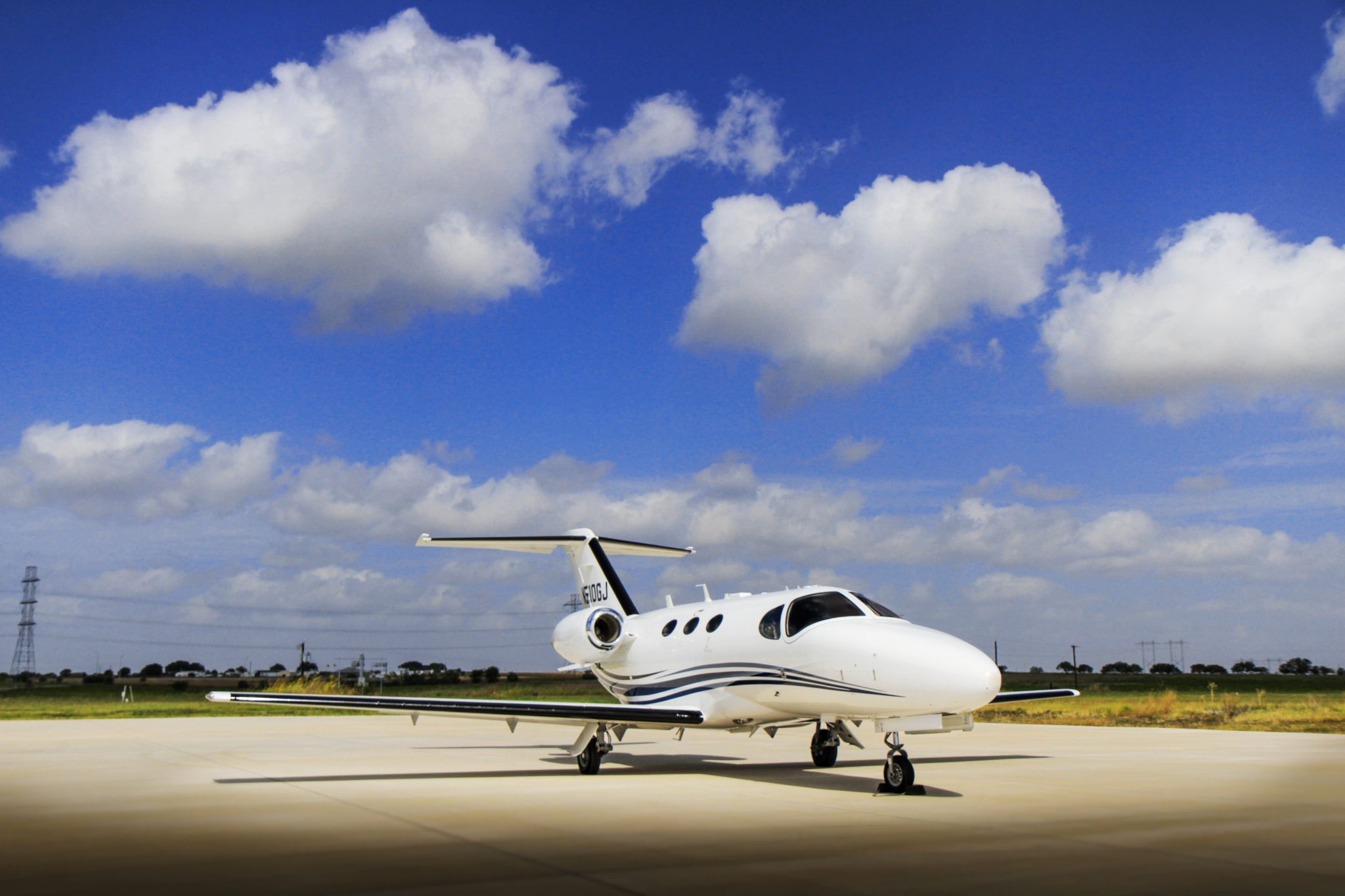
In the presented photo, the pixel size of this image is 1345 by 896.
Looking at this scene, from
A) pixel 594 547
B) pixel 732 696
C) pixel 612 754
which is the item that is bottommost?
pixel 612 754

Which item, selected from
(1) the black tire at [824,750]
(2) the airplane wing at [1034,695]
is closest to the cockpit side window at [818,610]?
(1) the black tire at [824,750]

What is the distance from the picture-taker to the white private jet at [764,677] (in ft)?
40.4

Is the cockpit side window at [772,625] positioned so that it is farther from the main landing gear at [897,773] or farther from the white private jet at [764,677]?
the main landing gear at [897,773]

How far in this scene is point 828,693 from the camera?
13.7 meters

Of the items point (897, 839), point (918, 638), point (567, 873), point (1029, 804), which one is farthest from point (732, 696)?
point (567, 873)

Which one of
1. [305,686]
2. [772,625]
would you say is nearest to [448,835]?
[772,625]

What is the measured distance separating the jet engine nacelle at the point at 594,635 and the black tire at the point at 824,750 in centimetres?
417

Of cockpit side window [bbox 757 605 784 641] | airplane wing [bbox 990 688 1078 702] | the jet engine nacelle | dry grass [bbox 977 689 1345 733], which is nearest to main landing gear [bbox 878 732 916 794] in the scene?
cockpit side window [bbox 757 605 784 641]

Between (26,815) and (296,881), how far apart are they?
5.61 m

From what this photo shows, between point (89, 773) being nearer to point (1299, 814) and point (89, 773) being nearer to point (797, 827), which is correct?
point (797, 827)

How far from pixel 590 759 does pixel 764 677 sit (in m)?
2.91

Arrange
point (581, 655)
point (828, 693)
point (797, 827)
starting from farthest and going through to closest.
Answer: point (581, 655), point (828, 693), point (797, 827)

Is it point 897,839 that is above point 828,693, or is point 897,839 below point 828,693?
below

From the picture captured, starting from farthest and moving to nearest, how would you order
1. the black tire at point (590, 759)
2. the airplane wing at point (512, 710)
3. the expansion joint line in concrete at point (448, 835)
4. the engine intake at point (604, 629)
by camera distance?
1. the engine intake at point (604, 629)
2. the black tire at point (590, 759)
3. the airplane wing at point (512, 710)
4. the expansion joint line in concrete at point (448, 835)
